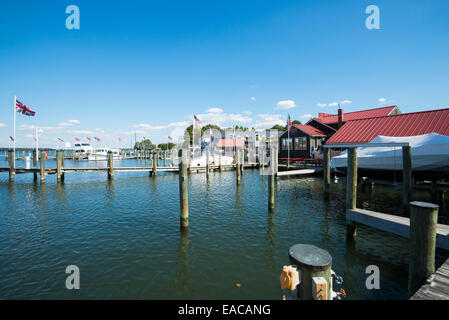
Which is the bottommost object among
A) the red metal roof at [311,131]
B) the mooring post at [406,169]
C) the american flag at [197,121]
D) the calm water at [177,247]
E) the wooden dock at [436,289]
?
the calm water at [177,247]

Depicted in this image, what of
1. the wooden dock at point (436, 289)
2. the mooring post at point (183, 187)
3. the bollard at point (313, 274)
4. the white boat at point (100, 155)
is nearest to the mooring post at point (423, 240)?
the wooden dock at point (436, 289)

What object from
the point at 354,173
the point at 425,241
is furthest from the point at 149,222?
the point at 425,241

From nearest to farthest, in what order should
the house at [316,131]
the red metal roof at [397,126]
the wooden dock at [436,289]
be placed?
the wooden dock at [436,289]
the red metal roof at [397,126]
the house at [316,131]

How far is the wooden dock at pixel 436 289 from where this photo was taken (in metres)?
4.00

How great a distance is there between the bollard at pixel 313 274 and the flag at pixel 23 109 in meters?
37.0

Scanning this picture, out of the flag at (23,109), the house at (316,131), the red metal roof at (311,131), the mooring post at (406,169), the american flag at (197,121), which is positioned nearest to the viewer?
the mooring post at (406,169)

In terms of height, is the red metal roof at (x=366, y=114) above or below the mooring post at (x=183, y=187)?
above

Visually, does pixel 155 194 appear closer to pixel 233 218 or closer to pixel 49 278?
pixel 233 218

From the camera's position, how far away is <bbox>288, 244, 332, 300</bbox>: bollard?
3.17 m

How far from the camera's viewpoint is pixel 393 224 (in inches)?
268

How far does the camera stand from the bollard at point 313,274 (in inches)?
125

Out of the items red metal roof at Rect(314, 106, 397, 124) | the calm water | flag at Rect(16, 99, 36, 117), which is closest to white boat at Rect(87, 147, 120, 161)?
flag at Rect(16, 99, 36, 117)

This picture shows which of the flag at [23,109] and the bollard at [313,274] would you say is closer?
the bollard at [313,274]

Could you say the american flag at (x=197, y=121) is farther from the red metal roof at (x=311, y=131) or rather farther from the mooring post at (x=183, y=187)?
the mooring post at (x=183, y=187)
